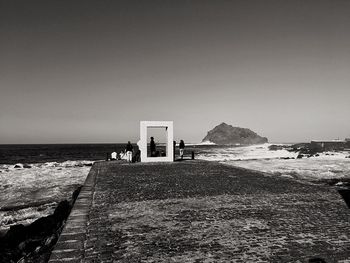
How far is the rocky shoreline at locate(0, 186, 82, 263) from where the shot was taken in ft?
26.2

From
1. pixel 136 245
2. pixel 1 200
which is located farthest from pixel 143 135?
pixel 136 245

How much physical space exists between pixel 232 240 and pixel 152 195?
4.09 metres

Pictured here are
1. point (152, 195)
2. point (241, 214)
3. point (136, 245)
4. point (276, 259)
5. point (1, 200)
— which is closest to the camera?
point (276, 259)

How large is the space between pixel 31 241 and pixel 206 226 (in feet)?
21.0

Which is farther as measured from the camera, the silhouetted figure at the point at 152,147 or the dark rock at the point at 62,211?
the silhouetted figure at the point at 152,147

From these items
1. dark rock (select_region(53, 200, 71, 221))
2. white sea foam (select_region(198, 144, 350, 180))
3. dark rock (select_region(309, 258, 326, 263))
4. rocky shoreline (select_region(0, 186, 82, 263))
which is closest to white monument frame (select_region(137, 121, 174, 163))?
dark rock (select_region(53, 200, 71, 221))

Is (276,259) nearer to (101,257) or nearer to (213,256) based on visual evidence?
(213,256)

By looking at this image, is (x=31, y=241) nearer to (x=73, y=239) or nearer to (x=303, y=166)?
(x=73, y=239)

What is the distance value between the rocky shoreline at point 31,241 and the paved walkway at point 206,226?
140 cm

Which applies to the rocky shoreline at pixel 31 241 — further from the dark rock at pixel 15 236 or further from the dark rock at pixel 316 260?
the dark rock at pixel 316 260

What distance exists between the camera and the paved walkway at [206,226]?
4.90 metres

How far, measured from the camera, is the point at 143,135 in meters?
20.3

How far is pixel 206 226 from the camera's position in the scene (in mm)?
6160

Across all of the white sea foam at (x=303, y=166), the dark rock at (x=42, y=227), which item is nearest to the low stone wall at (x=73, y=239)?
the dark rock at (x=42, y=227)
